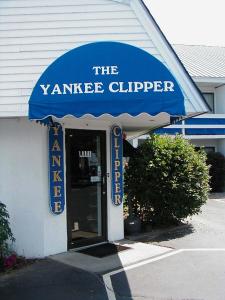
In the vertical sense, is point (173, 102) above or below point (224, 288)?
above

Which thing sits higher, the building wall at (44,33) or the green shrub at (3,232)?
the building wall at (44,33)

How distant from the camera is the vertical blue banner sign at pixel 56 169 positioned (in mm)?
8227

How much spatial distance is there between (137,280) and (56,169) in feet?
9.07

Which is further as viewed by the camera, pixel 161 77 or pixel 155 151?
pixel 155 151

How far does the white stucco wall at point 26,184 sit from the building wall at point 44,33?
588 mm

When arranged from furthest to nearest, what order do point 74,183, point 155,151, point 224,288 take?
point 155,151, point 74,183, point 224,288

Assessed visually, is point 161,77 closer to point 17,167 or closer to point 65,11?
point 65,11

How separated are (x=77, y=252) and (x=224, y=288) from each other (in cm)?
325

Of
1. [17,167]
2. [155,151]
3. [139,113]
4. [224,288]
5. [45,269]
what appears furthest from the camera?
[155,151]

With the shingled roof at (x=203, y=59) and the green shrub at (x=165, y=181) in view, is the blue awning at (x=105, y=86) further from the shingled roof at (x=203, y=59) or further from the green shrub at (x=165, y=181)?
the shingled roof at (x=203, y=59)

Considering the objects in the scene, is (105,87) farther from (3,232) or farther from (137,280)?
(137,280)

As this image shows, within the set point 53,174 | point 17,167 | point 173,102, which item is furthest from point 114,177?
point 173,102

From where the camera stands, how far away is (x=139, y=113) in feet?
22.5

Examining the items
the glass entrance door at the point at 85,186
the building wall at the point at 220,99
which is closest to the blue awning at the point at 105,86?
the glass entrance door at the point at 85,186
